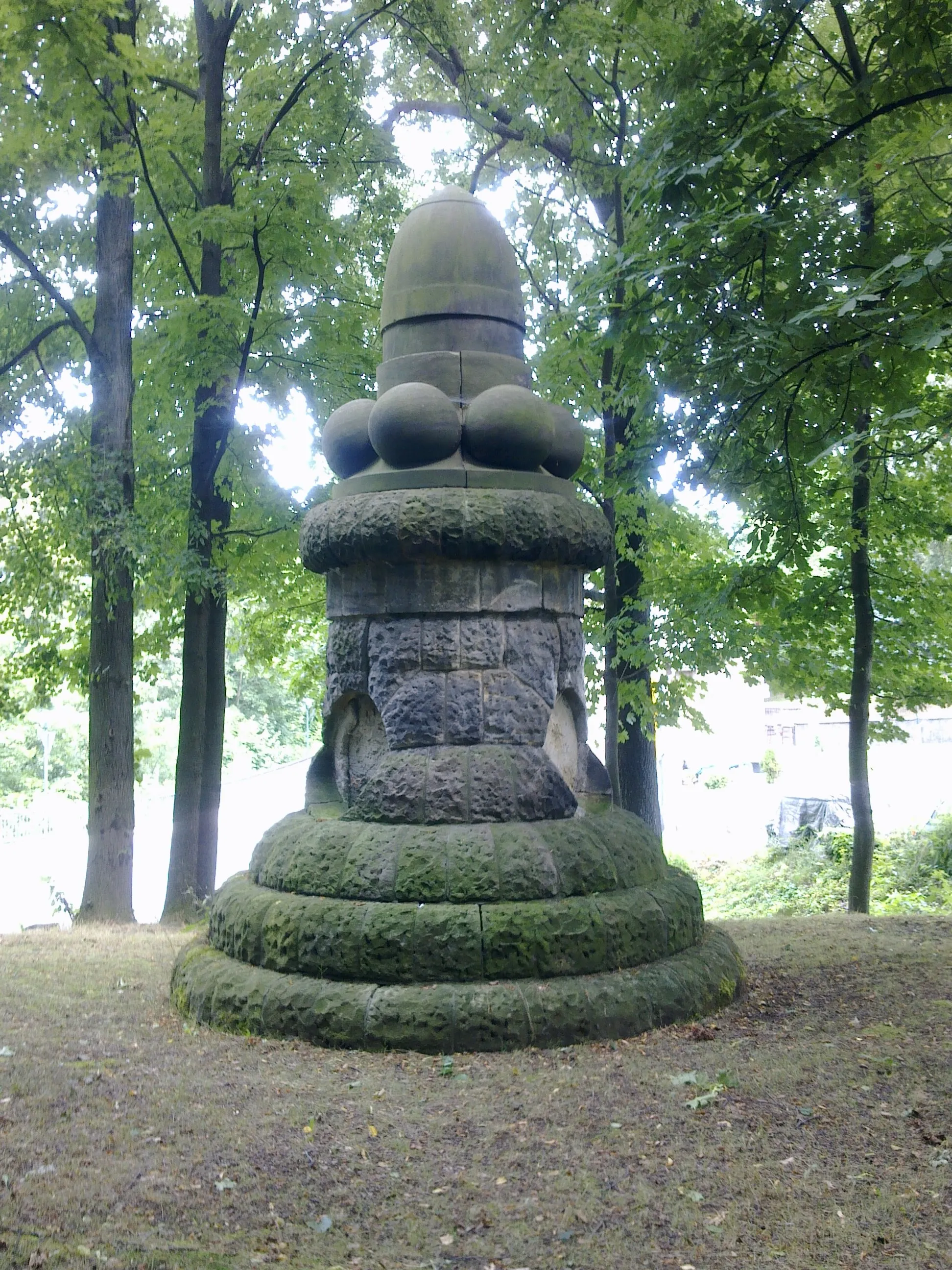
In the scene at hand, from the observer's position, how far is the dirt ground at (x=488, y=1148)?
125 inches

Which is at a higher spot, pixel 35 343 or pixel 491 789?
pixel 35 343

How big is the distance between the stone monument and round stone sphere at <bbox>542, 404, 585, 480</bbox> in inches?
0.6

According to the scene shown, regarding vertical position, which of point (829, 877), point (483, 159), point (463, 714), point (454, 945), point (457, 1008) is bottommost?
point (829, 877)

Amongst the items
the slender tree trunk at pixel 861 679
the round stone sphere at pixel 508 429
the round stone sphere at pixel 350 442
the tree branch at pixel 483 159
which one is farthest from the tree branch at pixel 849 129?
the tree branch at pixel 483 159

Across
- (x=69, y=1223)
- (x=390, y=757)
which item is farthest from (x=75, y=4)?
(x=69, y=1223)

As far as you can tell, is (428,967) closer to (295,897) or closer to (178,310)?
(295,897)

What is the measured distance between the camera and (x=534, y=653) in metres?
6.21

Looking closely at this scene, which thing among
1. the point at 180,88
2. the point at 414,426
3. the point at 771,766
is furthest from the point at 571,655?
the point at 771,766

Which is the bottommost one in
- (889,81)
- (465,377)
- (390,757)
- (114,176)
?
(390,757)

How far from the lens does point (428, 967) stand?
5.24 meters

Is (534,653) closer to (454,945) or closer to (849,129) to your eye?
(454,945)

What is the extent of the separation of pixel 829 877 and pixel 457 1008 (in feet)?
43.8

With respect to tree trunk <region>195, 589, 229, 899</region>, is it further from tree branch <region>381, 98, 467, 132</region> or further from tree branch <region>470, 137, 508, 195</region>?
tree branch <region>381, 98, 467, 132</region>

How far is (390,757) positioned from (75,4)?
22.0 ft
